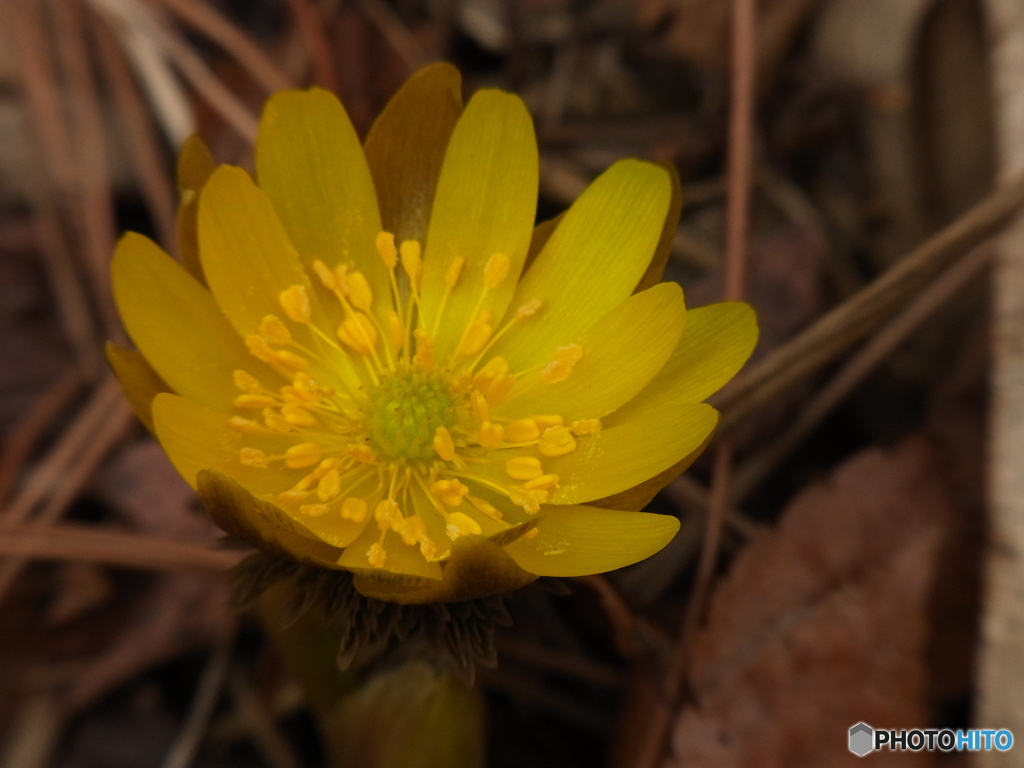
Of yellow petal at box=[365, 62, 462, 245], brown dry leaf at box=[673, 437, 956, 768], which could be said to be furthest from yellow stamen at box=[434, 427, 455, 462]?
brown dry leaf at box=[673, 437, 956, 768]

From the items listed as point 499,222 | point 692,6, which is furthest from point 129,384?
point 692,6

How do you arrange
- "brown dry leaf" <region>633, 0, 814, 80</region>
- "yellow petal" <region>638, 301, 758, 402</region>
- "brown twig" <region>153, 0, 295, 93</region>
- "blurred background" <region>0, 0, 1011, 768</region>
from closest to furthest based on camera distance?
"yellow petal" <region>638, 301, 758, 402</region> < "blurred background" <region>0, 0, 1011, 768</region> < "brown twig" <region>153, 0, 295, 93</region> < "brown dry leaf" <region>633, 0, 814, 80</region>

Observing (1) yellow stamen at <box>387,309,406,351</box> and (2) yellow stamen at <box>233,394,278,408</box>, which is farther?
(1) yellow stamen at <box>387,309,406,351</box>

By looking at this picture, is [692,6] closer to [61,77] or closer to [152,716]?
[61,77]

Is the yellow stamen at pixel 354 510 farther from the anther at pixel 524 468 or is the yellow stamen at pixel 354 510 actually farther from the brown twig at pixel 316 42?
the brown twig at pixel 316 42

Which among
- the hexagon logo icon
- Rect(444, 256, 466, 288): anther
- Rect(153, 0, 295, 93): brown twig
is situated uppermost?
Rect(153, 0, 295, 93): brown twig

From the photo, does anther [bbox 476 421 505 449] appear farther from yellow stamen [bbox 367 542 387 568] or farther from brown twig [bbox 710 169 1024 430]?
brown twig [bbox 710 169 1024 430]

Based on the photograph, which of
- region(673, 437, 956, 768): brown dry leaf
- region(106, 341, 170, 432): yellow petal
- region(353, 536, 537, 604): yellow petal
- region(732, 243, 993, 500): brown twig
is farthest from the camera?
region(732, 243, 993, 500): brown twig
